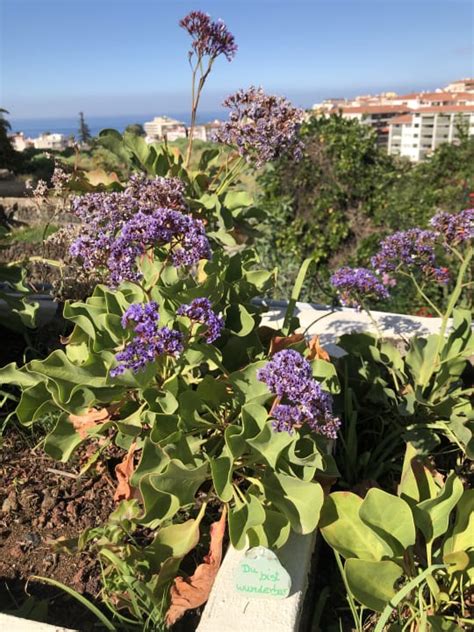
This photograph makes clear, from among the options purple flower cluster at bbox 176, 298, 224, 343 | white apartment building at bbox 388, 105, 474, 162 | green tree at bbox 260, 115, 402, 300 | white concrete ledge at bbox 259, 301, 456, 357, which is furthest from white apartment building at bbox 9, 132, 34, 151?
white apartment building at bbox 388, 105, 474, 162

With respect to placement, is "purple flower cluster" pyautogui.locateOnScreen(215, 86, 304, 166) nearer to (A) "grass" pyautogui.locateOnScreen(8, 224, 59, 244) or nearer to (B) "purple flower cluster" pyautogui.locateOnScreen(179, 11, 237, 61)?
(B) "purple flower cluster" pyautogui.locateOnScreen(179, 11, 237, 61)

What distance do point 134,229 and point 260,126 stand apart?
A: 32.1 inches

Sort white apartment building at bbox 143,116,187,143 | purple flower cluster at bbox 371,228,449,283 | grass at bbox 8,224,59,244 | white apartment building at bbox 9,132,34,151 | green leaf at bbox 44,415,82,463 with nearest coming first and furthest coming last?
green leaf at bbox 44,415,82,463, purple flower cluster at bbox 371,228,449,283, white apartment building at bbox 143,116,187,143, grass at bbox 8,224,59,244, white apartment building at bbox 9,132,34,151

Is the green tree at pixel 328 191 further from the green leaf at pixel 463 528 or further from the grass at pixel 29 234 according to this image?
the green leaf at pixel 463 528

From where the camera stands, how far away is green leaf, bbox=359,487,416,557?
4.62 ft

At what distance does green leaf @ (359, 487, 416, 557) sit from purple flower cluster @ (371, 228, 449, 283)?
0.91 metres

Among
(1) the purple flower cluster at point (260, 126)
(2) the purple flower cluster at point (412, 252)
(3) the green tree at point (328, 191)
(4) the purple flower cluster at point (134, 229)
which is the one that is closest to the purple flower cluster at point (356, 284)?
(2) the purple flower cluster at point (412, 252)

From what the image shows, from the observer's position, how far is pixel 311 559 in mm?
1685

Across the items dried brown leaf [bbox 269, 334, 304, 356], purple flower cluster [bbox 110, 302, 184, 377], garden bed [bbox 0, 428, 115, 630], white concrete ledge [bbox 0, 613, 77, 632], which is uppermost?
purple flower cluster [bbox 110, 302, 184, 377]

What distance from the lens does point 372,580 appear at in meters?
1.37

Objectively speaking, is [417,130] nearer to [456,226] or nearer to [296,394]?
[456,226]

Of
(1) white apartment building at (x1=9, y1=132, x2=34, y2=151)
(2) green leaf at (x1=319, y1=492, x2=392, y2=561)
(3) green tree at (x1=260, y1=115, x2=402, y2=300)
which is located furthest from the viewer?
(1) white apartment building at (x1=9, y1=132, x2=34, y2=151)

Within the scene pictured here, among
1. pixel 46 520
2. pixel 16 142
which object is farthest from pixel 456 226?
pixel 16 142

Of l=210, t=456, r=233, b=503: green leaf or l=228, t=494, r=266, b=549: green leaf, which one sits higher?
l=210, t=456, r=233, b=503: green leaf
